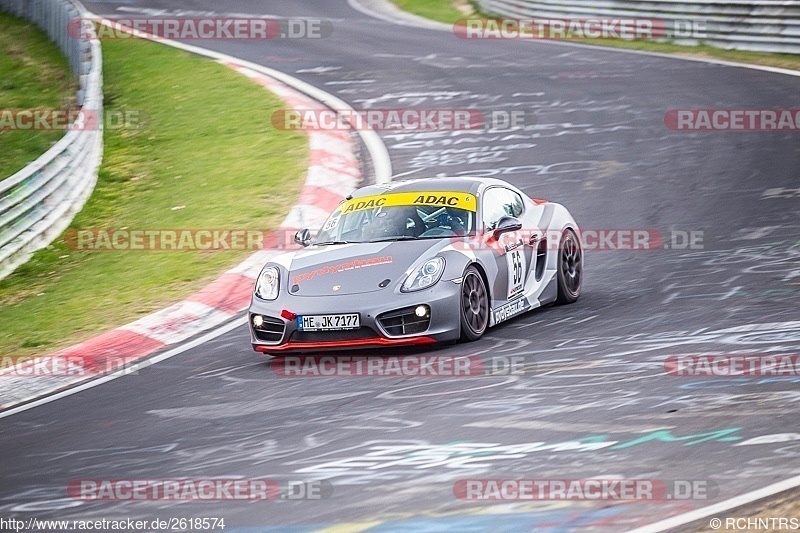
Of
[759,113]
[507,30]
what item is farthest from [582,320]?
[507,30]

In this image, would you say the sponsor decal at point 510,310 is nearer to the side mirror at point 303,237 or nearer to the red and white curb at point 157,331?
the side mirror at point 303,237

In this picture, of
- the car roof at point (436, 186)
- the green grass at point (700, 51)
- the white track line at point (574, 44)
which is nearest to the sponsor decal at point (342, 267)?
the car roof at point (436, 186)

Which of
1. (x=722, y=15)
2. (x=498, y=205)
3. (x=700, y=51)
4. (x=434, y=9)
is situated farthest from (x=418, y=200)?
(x=434, y=9)

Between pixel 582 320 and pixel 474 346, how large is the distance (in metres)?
1.20

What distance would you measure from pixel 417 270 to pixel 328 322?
0.75 m

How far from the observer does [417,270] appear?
353 inches

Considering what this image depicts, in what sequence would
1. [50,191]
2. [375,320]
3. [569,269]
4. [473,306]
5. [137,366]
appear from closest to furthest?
[375,320] → [473,306] → [137,366] → [569,269] → [50,191]

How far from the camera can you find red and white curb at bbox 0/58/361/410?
943 centimetres

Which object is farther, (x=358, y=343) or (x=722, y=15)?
(x=722, y=15)

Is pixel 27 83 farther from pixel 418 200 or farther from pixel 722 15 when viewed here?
pixel 418 200

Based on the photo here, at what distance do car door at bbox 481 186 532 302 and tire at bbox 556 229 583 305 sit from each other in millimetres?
460

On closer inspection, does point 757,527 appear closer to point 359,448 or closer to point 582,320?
point 359,448

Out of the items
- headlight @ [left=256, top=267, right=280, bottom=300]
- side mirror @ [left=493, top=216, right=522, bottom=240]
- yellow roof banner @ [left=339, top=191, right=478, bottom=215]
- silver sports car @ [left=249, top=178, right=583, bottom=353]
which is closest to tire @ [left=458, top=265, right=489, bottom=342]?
silver sports car @ [left=249, top=178, right=583, bottom=353]

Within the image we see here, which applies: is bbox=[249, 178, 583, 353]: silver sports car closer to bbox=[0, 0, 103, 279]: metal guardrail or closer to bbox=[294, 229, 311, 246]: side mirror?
bbox=[294, 229, 311, 246]: side mirror
